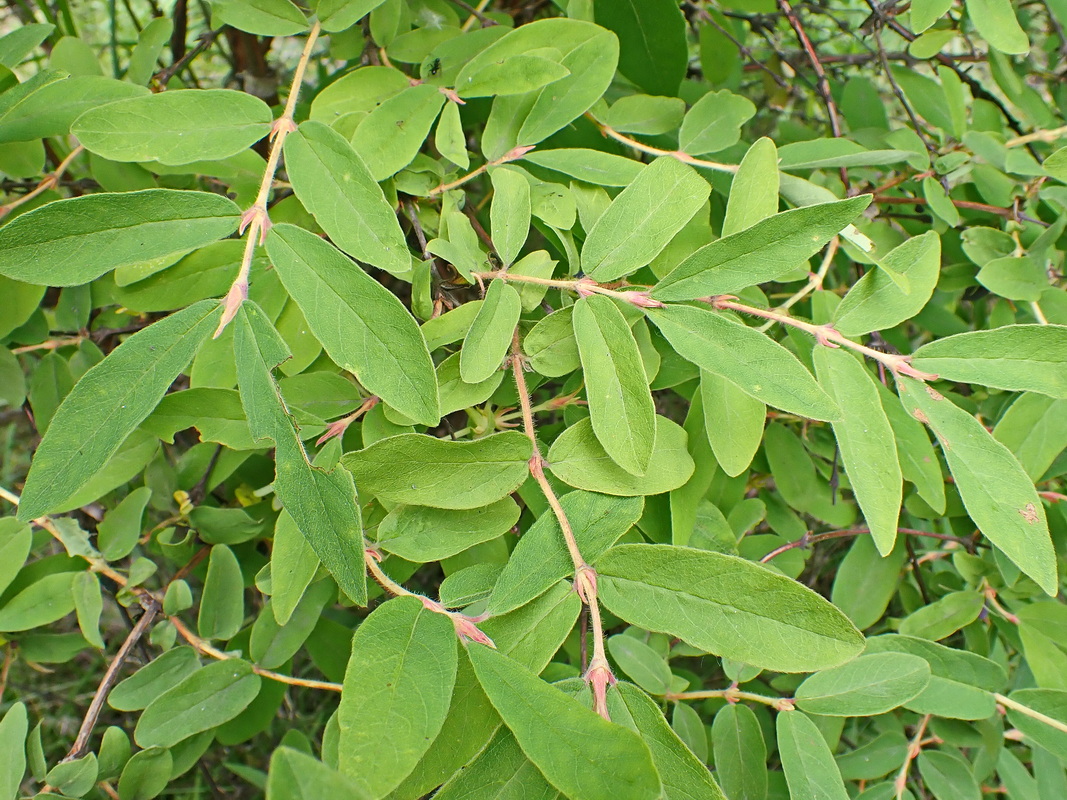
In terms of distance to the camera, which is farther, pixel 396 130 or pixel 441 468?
pixel 396 130

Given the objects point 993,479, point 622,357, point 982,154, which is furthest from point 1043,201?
point 622,357

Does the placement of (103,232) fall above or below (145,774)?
above

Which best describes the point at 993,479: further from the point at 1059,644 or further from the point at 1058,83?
the point at 1058,83

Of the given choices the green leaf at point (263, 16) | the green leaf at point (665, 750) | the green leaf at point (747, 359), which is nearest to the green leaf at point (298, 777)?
the green leaf at point (665, 750)

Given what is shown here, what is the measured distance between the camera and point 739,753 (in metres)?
1.00

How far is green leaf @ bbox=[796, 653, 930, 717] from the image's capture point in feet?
2.83

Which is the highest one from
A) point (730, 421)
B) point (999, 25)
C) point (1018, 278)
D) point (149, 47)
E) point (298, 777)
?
point (149, 47)

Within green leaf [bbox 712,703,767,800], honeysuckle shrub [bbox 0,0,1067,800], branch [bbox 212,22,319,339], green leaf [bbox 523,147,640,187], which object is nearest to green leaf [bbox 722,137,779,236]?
honeysuckle shrub [bbox 0,0,1067,800]

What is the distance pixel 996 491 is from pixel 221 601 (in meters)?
0.99

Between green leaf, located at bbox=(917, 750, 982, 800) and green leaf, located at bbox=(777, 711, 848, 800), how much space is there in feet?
1.15

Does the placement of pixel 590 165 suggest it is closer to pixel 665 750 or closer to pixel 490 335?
pixel 490 335

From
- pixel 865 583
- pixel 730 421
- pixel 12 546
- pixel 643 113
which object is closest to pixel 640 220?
pixel 730 421

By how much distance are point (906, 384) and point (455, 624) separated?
22.3 inches

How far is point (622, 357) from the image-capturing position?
30.0 inches
